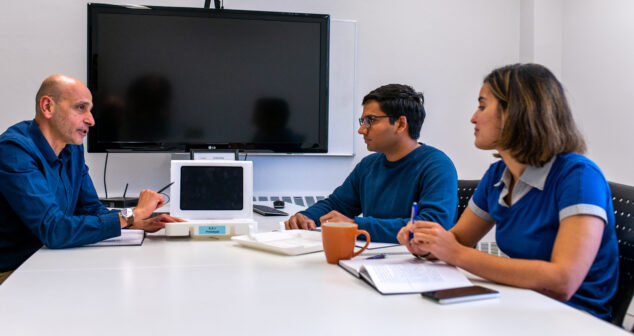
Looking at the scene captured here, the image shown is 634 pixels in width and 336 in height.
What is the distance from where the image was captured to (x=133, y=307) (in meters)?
0.93

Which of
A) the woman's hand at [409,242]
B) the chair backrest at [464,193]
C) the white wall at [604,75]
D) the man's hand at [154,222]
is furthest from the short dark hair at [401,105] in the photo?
the white wall at [604,75]

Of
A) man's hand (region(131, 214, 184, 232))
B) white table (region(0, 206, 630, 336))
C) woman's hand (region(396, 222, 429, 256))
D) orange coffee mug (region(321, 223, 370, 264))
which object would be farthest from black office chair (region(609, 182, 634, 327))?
man's hand (region(131, 214, 184, 232))

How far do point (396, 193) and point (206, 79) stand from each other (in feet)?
4.44

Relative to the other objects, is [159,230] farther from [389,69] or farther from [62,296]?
[389,69]

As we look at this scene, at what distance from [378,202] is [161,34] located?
153 cm

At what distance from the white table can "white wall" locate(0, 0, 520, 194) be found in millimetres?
1836

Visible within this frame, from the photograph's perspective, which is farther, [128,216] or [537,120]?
[128,216]

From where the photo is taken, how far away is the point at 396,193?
197 centimetres

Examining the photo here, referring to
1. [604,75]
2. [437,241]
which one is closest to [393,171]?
[437,241]

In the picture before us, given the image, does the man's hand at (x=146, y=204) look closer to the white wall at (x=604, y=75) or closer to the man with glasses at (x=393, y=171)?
the man with glasses at (x=393, y=171)

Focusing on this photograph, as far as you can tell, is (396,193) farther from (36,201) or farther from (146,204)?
(36,201)

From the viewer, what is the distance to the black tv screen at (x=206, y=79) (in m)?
2.69

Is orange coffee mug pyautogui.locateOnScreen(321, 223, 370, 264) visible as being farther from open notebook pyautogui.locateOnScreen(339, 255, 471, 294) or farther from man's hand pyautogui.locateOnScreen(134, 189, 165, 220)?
man's hand pyautogui.locateOnScreen(134, 189, 165, 220)

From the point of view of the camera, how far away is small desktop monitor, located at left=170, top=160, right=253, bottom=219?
167 centimetres
